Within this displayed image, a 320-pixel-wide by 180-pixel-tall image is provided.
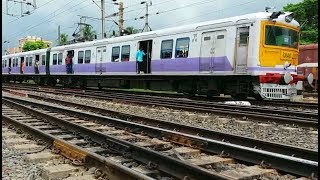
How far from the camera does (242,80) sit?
1424cm

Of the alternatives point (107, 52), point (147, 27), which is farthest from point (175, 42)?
point (147, 27)

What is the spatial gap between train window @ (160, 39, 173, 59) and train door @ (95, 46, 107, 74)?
554 cm

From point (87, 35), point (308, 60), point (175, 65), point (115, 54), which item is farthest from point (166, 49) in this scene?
point (87, 35)

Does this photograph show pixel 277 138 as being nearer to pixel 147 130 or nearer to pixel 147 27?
pixel 147 130

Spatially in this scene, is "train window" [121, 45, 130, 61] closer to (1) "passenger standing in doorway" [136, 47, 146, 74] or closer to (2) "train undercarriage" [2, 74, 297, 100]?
(2) "train undercarriage" [2, 74, 297, 100]

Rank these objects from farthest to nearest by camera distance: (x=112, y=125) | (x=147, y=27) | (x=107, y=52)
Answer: (x=147, y=27) < (x=107, y=52) < (x=112, y=125)

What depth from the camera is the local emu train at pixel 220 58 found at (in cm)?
1361

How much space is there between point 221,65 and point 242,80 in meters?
→ 0.90

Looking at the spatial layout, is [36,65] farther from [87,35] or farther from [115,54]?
[87,35]

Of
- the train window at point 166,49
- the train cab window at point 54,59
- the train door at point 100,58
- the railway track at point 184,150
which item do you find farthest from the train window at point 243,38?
the train cab window at point 54,59

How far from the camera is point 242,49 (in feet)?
45.6

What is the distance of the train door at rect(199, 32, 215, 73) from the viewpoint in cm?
1505

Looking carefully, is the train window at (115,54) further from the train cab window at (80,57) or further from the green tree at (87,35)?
the green tree at (87,35)

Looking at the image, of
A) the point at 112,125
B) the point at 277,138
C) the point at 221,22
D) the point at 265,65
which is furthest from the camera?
the point at 221,22
